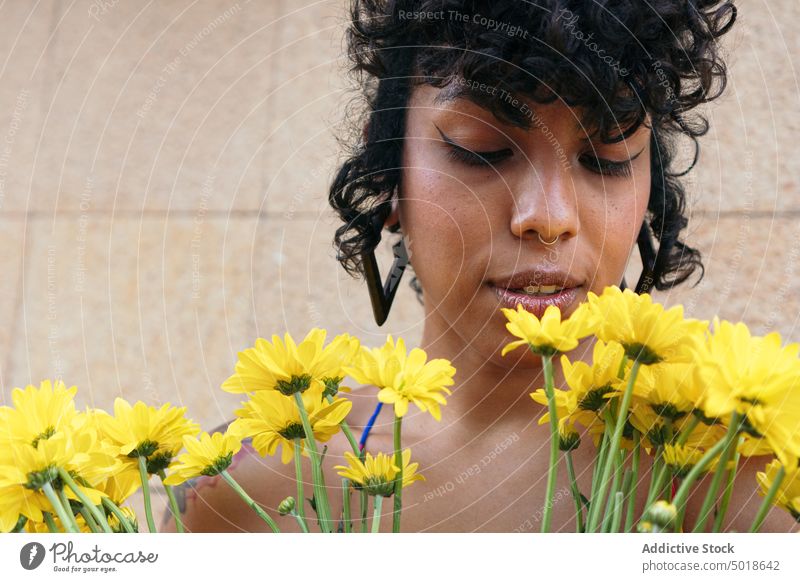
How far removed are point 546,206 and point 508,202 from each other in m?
0.03

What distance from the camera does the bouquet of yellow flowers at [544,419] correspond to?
222mm

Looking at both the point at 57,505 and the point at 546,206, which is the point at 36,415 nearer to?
the point at 57,505

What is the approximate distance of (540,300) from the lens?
0.39 m

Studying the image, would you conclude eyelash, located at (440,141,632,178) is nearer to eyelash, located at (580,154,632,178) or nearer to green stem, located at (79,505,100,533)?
eyelash, located at (580,154,632,178)

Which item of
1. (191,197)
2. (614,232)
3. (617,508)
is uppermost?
(191,197)

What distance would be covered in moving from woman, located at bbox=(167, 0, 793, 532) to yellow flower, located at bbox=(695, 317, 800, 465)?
0.17 meters

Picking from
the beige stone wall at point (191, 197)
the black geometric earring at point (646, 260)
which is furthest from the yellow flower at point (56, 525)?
the beige stone wall at point (191, 197)

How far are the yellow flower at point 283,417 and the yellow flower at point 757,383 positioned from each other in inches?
4.7

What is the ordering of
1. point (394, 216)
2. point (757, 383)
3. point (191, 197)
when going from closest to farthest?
point (757, 383)
point (394, 216)
point (191, 197)

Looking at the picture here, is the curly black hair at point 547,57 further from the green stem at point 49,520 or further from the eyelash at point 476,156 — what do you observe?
the green stem at point 49,520

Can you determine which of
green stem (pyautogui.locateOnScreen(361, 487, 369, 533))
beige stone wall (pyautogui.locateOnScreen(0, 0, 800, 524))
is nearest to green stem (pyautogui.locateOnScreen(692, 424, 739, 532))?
green stem (pyautogui.locateOnScreen(361, 487, 369, 533))

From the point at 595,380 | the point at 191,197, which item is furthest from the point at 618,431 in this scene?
the point at 191,197

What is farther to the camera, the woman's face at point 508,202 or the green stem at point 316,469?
the woman's face at point 508,202
